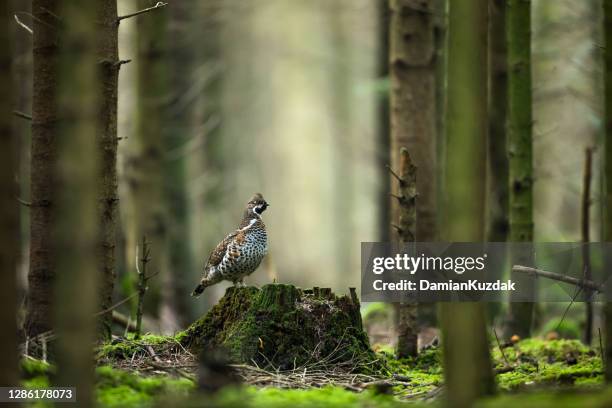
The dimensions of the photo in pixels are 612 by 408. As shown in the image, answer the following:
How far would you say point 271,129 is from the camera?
4300 centimetres

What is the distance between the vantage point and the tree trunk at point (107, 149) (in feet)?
21.5

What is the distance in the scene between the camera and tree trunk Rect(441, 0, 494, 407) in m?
3.95

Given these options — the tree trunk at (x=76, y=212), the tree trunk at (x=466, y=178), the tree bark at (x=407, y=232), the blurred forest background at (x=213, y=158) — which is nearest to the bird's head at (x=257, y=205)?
the blurred forest background at (x=213, y=158)

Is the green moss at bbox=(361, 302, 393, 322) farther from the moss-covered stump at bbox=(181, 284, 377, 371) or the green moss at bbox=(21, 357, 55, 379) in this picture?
the green moss at bbox=(21, 357, 55, 379)

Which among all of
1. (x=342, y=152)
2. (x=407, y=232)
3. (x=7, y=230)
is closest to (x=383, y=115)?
(x=407, y=232)

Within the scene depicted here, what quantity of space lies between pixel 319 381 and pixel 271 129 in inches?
1474

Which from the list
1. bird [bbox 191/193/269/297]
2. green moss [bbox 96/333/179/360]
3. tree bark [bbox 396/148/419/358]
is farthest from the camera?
bird [bbox 191/193/269/297]

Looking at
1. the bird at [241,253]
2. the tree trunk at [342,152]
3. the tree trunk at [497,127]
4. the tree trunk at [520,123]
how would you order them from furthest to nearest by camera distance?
the tree trunk at [342,152], the tree trunk at [497,127], the tree trunk at [520,123], the bird at [241,253]

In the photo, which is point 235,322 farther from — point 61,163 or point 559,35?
point 559,35

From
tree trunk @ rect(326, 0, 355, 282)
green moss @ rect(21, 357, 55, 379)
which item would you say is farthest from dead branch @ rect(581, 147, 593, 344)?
tree trunk @ rect(326, 0, 355, 282)

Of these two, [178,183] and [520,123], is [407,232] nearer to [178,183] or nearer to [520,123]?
[520,123]

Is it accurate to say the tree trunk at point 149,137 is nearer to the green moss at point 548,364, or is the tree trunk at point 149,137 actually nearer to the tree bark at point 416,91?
the tree bark at point 416,91

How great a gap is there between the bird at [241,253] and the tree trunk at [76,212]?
4.29 meters

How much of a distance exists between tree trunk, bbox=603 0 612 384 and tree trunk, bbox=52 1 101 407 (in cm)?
263
